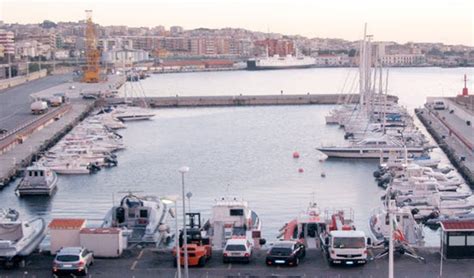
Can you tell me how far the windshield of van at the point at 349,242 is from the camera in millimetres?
5645

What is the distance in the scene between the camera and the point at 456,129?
17.2 m

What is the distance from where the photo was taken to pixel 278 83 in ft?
143

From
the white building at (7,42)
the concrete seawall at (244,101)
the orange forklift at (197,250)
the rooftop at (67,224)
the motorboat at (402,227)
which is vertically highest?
the white building at (7,42)

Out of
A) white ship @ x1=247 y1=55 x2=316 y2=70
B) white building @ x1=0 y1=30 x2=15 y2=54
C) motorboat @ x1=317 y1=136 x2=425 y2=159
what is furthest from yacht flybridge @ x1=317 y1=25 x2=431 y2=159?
white ship @ x1=247 y1=55 x2=316 y2=70

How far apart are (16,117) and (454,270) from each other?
54.1ft

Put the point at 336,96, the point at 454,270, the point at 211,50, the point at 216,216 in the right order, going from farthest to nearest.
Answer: the point at 211,50 < the point at 336,96 < the point at 216,216 < the point at 454,270

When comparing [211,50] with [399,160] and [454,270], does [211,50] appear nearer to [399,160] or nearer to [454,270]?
[399,160]

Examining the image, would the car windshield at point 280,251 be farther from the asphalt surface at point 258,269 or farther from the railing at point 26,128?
the railing at point 26,128

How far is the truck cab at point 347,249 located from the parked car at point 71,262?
1591 millimetres

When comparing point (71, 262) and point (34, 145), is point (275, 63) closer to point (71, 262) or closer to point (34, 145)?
point (34, 145)

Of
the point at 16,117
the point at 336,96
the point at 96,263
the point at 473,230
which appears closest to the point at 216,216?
the point at 96,263

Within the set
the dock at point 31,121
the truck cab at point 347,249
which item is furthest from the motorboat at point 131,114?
the truck cab at point 347,249

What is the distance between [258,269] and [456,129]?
12.4 m

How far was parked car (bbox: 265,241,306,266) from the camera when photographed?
221 inches
